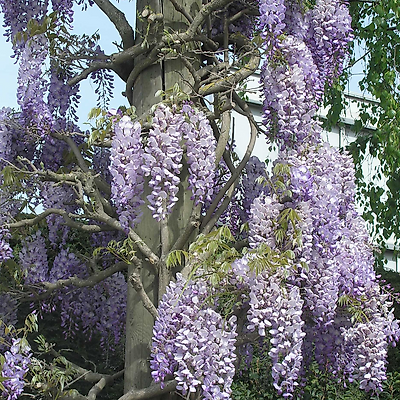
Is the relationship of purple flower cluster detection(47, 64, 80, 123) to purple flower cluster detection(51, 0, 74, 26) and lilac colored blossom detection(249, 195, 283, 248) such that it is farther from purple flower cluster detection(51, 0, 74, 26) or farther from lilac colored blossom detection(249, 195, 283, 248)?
lilac colored blossom detection(249, 195, 283, 248)

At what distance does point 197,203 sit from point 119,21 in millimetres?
1168

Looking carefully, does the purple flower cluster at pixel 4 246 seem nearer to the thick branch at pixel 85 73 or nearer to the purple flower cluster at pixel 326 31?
the thick branch at pixel 85 73

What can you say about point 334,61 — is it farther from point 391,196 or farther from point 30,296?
point 391,196

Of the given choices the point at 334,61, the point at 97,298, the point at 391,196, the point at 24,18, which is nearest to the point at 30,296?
the point at 97,298

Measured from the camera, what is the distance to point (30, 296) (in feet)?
11.0

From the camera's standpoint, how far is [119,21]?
3.22 metres

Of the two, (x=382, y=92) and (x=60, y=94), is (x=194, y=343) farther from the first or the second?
(x=382, y=92)

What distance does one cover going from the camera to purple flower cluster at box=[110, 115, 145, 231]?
2492mm

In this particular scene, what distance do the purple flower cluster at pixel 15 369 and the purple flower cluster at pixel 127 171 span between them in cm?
78

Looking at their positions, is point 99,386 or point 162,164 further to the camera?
point 99,386

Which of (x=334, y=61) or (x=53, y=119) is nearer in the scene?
(x=334, y=61)

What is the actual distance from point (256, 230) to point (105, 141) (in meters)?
0.85

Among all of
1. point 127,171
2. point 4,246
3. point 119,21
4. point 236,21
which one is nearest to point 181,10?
point 119,21

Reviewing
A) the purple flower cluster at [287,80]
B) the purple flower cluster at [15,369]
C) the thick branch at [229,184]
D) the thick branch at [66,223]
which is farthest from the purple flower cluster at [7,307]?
the purple flower cluster at [287,80]
